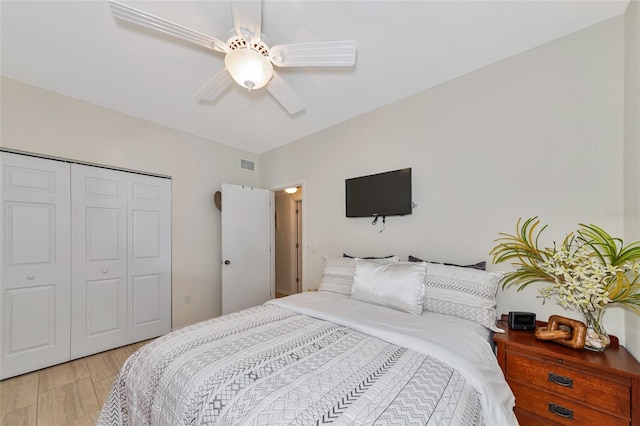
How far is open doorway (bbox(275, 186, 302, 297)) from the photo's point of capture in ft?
17.5

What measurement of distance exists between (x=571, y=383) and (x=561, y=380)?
0.04 meters

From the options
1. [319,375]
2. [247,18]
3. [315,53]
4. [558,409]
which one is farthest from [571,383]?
[247,18]

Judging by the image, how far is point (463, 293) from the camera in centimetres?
175

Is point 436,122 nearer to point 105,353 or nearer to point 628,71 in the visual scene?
point 628,71

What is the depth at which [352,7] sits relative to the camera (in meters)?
1.60

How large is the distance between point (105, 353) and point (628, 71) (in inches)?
192

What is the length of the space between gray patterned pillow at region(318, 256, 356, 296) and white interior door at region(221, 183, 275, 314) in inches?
62.5

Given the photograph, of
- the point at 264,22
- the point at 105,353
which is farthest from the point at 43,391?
the point at 264,22

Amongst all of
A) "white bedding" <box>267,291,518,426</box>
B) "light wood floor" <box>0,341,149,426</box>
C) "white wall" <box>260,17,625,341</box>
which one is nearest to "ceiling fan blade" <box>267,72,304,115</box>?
"white wall" <box>260,17,625,341</box>

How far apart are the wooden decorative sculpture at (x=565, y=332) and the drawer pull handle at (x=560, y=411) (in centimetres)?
32

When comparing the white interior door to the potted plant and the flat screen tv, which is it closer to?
the flat screen tv

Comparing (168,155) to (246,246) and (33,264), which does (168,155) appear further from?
(33,264)

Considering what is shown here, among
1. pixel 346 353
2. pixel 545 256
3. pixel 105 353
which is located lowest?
pixel 105 353

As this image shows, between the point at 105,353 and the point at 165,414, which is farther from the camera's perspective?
the point at 105,353
